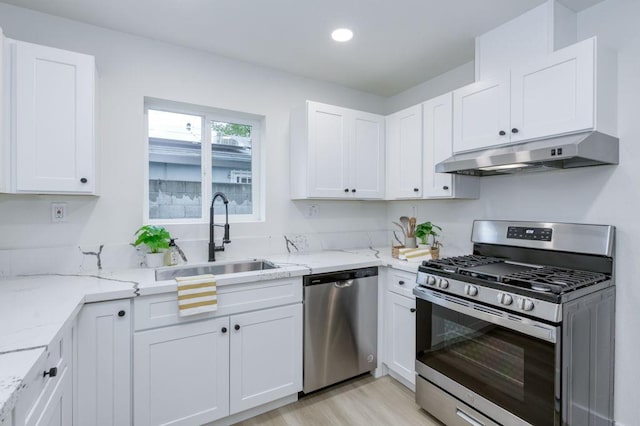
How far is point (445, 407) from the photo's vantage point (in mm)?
1883

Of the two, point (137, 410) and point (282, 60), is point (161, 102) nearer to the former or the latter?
point (282, 60)

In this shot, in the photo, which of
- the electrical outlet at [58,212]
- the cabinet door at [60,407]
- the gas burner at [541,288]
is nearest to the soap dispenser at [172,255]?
the electrical outlet at [58,212]

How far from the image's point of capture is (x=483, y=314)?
5.49 ft

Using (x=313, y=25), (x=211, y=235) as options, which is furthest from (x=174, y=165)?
(x=313, y=25)

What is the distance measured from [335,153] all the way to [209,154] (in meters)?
1.02

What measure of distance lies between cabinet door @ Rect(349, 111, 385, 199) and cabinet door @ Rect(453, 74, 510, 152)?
2.50ft

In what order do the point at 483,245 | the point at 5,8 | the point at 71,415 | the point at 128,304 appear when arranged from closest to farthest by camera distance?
1. the point at 71,415
2. the point at 128,304
3. the point at 5,8
4. the point at 483,245

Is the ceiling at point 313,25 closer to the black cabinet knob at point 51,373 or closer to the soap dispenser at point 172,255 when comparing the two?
the soap dispenser at point 172,255

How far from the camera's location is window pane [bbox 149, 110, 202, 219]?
245 centimetres

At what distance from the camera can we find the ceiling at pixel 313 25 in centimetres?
191

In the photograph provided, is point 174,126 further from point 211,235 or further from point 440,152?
point 440,152

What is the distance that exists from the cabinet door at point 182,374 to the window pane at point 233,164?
1.15 meters

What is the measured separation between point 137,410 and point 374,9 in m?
2.59

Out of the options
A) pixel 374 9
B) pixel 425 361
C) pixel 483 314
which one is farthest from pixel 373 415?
pixel 374 9
